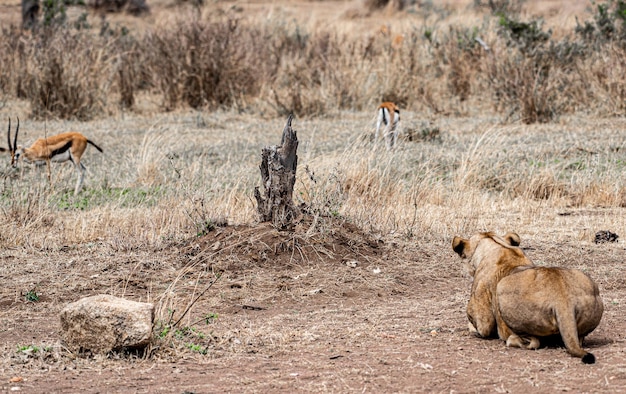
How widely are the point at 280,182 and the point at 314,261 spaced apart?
2.29 ft

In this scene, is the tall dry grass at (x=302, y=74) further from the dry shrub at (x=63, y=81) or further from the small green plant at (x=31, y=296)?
the small green plant at (x=31, y=296)

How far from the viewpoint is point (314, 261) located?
7.12m

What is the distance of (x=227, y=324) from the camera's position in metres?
5.75

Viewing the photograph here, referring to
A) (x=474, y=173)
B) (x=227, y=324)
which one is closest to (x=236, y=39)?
(x=474, y=173)

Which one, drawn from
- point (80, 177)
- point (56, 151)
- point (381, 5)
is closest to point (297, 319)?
point (80, 177)

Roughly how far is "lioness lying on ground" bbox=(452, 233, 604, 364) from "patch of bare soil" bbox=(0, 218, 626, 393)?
104mm

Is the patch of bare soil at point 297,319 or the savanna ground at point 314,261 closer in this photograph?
the patch of bare soil at point 297,319

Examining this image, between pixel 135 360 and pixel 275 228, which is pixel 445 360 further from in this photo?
pixel 275 228

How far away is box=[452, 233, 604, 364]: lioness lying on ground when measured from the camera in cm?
461

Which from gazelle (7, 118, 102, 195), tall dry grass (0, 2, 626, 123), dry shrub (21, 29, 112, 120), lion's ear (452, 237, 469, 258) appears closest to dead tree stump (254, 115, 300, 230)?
lion's ear (452, 237, 469, 258)

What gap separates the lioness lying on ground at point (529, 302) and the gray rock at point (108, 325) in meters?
1.73

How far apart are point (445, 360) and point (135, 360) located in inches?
61.6

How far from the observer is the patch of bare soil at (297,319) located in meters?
4.49

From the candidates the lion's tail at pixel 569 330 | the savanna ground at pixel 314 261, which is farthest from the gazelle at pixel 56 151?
the lion's tail at pixel 569 330
